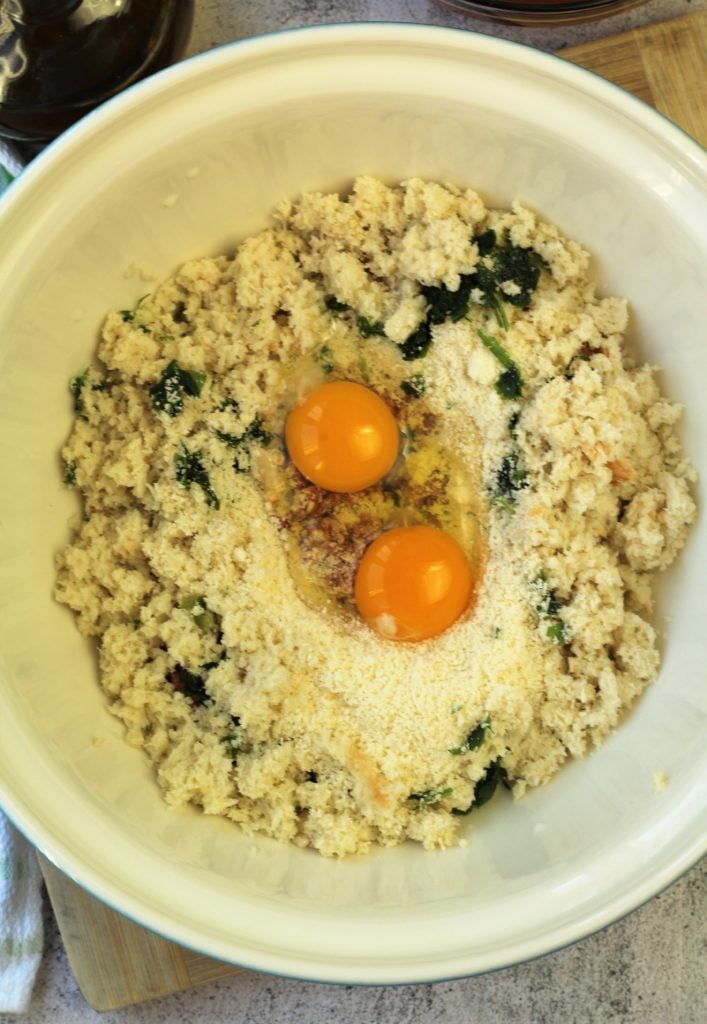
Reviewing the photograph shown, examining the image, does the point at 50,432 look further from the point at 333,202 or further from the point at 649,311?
the point at 649,311

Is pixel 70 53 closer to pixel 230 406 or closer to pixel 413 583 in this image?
pixel 230 406

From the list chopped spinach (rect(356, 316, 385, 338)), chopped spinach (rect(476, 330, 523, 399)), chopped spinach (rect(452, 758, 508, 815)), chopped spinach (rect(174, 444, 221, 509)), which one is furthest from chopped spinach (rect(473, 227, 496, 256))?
chopped spinach (rect(452, 758, 508, 815))

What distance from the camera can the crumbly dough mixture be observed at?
2.17m

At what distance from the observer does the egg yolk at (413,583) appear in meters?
2.27

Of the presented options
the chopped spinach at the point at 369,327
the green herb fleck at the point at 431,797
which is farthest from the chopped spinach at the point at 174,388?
the green herb fleck at the point at 431,797

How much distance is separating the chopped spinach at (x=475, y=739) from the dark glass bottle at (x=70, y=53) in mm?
1649

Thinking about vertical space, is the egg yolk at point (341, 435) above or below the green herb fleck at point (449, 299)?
below

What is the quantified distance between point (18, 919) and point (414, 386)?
1661mm

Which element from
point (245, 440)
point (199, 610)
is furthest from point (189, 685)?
point (245, 440)

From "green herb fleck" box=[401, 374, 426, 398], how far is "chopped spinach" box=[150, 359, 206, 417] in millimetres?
511

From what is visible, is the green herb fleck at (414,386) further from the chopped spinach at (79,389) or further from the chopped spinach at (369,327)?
the chopped spinach at (79,389)

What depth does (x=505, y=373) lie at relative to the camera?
7.36 feet

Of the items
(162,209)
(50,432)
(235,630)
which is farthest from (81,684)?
(162,209)

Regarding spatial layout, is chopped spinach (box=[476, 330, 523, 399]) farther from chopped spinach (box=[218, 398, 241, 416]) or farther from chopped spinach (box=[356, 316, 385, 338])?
chopped spinach (box=[218, 398, 241, 416])
